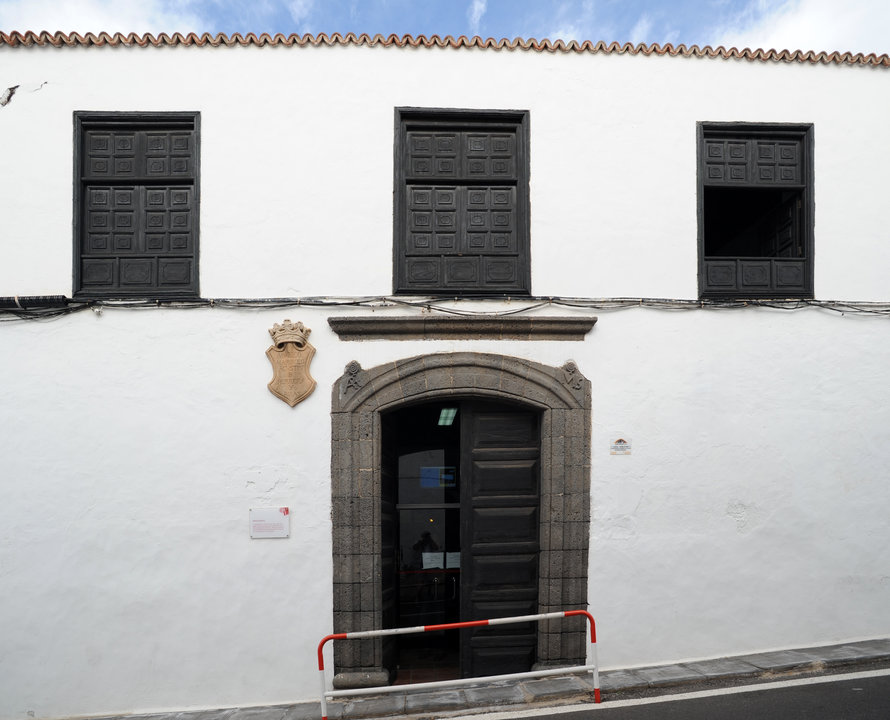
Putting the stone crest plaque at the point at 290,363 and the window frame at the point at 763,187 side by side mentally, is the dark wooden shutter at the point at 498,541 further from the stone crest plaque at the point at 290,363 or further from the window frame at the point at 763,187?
the window frame at the point at 763,187

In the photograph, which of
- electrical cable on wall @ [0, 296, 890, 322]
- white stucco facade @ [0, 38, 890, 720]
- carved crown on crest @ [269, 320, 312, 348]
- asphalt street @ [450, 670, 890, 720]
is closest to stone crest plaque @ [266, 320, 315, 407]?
carved crown on crest @ [269, 320, 312, 348]

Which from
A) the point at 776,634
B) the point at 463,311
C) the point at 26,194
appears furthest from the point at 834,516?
the point at 26,194

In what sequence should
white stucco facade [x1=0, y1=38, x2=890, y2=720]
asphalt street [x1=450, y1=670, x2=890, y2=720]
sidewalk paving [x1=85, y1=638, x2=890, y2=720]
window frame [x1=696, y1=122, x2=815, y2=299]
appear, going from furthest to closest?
1. window frame [x1=696, y1=122, x2=815, y2=299]
2. white stucco facade [x1=0, y1=38, x2=890, y2=720]
3. sidewalk paving [x1=85, y1=638, x2=890, y2=720]
4. asphalt street [x1=450, y1=670, x2=890, y2=720]

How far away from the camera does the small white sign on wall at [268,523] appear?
5.68 m

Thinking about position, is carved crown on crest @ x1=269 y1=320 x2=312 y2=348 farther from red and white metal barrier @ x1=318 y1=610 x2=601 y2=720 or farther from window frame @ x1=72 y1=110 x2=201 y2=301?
red and white metal barrier @ x1=318 y1=610 x2=601 y2=720

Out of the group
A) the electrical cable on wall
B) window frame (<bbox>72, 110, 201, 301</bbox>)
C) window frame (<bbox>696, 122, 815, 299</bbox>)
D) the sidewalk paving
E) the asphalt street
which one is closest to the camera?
the asphalt street

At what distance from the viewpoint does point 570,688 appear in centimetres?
525

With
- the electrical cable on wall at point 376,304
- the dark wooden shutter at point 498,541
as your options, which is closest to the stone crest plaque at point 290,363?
the electrical cable on wall at point 376,304

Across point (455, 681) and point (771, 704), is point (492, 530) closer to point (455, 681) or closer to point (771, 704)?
point (455, 681)

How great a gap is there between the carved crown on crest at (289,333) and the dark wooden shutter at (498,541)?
1.57m

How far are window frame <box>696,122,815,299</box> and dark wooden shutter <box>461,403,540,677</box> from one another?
7.33 ft

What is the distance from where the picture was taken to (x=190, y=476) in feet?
18.8

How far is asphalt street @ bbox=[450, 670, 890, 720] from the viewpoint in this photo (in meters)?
4.60

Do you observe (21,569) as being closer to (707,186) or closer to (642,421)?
(642,421)
